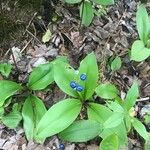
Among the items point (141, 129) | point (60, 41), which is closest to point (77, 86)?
point (141, 129)

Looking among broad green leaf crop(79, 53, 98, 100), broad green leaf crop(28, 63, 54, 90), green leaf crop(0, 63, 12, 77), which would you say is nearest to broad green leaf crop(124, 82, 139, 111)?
broad green leaf crop(79, 53, 98, 100)

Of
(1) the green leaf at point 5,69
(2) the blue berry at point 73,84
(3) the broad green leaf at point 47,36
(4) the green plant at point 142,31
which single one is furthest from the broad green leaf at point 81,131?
(3) the broad green leaf at point 47,36

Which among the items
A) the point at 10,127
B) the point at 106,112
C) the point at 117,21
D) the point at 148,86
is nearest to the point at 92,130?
the point at 106,112

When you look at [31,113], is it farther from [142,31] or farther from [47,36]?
[142,31]

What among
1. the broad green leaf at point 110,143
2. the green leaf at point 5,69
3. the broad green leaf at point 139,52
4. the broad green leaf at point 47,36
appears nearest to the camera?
the broad green leaf at point 110,143

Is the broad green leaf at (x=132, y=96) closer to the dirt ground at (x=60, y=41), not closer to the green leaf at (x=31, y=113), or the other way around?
the dirt ground at (x=60, y=41)

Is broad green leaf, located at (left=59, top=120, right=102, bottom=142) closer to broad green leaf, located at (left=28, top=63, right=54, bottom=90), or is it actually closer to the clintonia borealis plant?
the clintonia borealis plant
